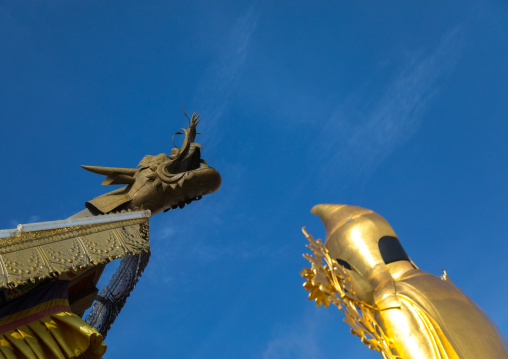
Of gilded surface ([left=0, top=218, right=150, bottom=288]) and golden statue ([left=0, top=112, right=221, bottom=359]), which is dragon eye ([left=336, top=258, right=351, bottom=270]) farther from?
gilded surface ([left=0, top=218, right=150, bottom=288])

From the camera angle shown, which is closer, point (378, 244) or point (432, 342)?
point (432, 342)

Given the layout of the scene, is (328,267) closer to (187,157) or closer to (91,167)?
(187,157)

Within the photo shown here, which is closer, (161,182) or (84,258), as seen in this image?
(84,258)

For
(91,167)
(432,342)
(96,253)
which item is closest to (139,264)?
(91,167)

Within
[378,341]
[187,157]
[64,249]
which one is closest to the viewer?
[64,249]

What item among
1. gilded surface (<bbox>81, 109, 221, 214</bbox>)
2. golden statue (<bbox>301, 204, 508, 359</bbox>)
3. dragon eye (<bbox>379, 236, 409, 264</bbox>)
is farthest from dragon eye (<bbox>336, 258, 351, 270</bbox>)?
gilded surface (<bbox>81, 109, 221, 214</bbox>)

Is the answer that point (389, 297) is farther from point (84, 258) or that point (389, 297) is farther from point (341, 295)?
point (84, 258)

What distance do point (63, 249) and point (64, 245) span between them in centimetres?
6

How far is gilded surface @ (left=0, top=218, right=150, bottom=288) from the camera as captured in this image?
3.18 meters

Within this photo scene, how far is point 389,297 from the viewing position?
4.72 metres

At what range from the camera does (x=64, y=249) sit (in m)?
3.62

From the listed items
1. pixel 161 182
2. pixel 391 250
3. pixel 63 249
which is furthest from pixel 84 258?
pixel 391 250

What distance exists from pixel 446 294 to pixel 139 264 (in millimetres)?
3562

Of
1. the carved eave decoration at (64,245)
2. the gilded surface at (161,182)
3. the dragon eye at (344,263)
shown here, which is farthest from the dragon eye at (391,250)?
the carved eave decoration at (64,245)
